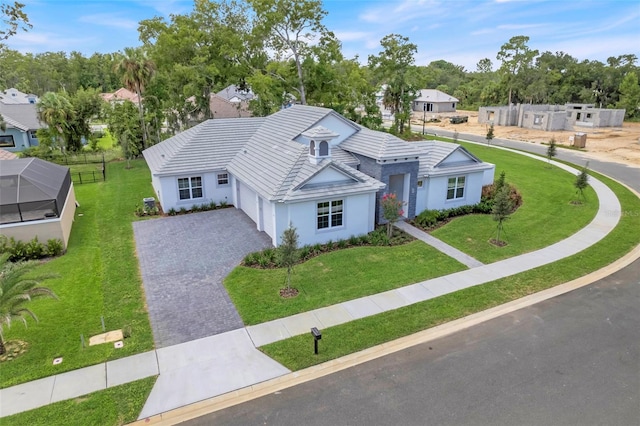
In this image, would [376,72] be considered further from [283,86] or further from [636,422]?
[636,422]

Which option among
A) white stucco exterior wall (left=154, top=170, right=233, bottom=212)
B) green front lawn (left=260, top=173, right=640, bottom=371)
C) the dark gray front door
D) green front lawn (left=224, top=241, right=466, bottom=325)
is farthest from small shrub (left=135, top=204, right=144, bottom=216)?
green front lawn (left=260, top=173, right=640, bottom=371)

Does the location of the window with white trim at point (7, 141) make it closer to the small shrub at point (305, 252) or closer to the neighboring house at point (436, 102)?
the small shrub at point (305, 252)

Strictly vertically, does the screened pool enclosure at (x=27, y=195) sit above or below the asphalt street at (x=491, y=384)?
above

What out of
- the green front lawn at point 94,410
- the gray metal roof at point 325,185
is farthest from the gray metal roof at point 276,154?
the green front lawn at point 94,410

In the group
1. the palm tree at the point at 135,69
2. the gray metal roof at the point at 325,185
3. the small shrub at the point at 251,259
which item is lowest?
the small shrub at the point at 251,259

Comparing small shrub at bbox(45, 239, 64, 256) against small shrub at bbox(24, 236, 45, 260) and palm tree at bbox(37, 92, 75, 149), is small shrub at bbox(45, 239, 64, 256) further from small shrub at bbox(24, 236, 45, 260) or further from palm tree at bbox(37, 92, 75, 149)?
palm tree at bbox(37, 92, 75, 149)

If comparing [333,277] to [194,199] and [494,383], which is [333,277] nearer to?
[494,383]
